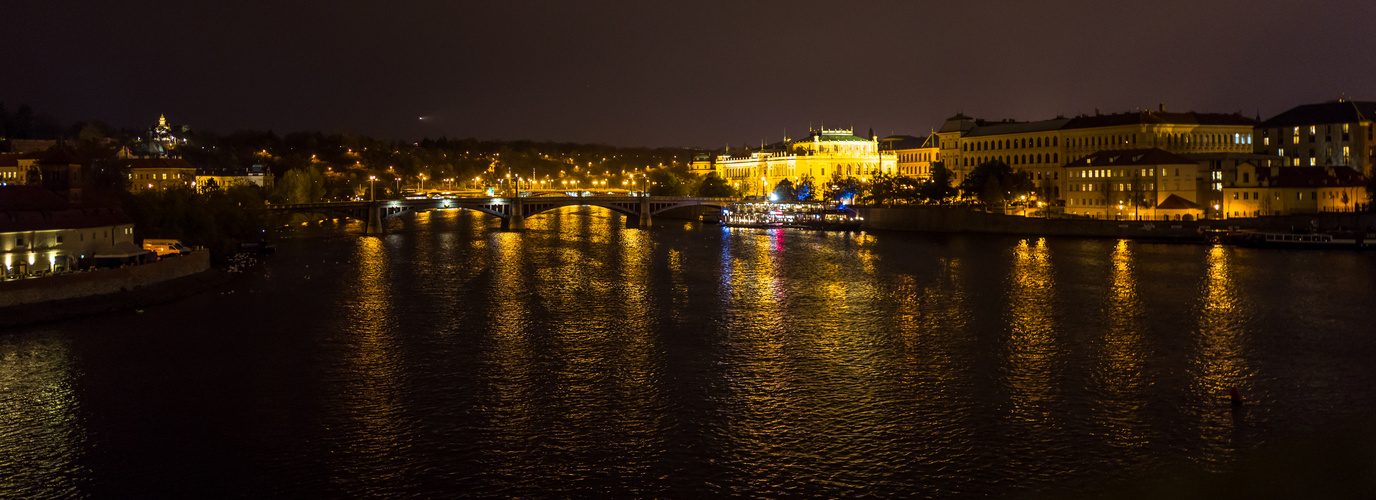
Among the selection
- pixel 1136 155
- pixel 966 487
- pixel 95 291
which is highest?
pixel 1136 155

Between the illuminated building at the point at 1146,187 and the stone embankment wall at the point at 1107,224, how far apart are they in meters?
2.86

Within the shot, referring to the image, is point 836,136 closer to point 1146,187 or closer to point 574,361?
point 1146,187

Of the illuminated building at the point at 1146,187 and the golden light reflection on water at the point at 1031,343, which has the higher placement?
the illuminated building at the point at 1146,187

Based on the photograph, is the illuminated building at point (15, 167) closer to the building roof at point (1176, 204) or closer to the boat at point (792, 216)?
the boat at point (792, 216)

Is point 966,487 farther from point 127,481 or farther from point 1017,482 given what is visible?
point 127,481

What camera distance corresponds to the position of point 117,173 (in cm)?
5197

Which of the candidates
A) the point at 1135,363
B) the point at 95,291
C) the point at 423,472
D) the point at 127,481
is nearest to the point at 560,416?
the point at 423,472

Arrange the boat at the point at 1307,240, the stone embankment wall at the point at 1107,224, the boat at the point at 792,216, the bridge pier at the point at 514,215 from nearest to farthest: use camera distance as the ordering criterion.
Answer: the boat at the point at 1307,240 < the stone embankment wall at the point at 1107,224 < the bridge pier at the point at 514,215 < the boat at the point at 792,216

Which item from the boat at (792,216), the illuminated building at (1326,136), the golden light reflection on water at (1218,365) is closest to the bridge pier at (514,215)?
the boat at (792,216)

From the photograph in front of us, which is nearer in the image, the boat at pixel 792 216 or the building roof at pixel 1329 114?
the building roof at pixel 1329 114

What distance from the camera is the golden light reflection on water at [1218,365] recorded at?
43.9 feet

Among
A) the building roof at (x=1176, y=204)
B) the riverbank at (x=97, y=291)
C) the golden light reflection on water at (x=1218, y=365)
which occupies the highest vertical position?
the building roof at (x=1176, y=204)

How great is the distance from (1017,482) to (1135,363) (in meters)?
7.12

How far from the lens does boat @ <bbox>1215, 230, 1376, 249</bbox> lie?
39.8m
